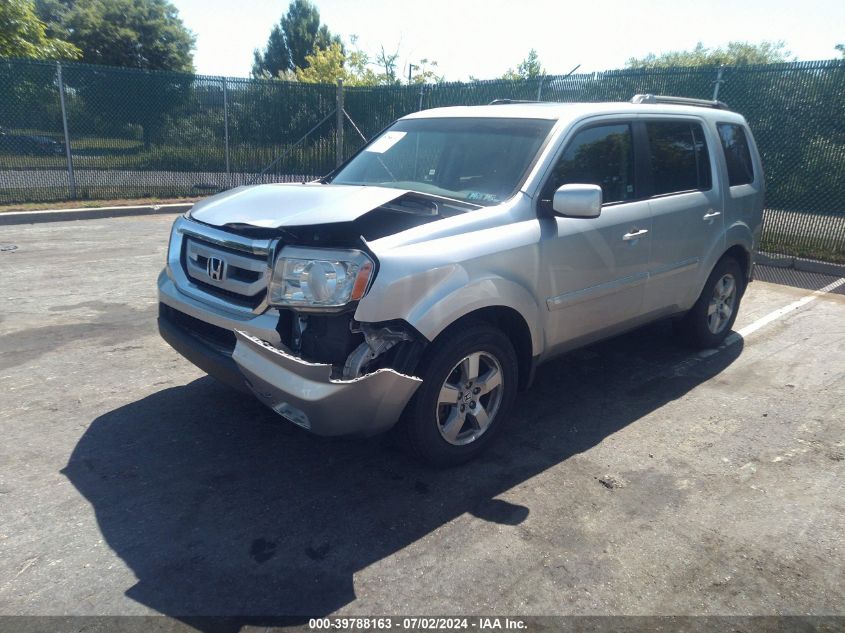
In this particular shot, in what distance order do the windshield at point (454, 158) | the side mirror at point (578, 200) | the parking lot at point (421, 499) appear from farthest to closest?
the windshield at point (454, 158) < the side mirror at point (578, 200) < the parking lot at point (421, 499)

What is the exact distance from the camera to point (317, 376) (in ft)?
9.88

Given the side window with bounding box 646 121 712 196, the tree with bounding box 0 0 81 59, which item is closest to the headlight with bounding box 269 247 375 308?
the side window with bounding box 646 121 712 196

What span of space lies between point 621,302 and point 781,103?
682cm

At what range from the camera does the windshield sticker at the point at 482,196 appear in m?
3.95

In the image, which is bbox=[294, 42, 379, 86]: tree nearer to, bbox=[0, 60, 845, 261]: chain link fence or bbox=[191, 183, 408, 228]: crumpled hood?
bbox=[0, 60, 845, 261]: chain link fence

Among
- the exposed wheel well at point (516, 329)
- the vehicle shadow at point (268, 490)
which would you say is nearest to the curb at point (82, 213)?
the vehicle shadow at point (268, 490)

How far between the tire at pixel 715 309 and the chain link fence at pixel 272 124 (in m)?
4.46

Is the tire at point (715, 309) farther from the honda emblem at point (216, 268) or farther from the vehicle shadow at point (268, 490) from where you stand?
the honda emblem at point (216, 268)

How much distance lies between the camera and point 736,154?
5.66 m

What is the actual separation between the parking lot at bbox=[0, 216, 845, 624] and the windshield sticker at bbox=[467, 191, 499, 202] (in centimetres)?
146

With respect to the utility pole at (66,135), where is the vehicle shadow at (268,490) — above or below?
below

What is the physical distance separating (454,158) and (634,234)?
1.30 metres

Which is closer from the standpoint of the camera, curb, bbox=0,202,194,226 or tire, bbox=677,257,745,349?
tire, bbox=677,257,745,349

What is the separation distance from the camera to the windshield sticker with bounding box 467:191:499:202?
13.0 ft
